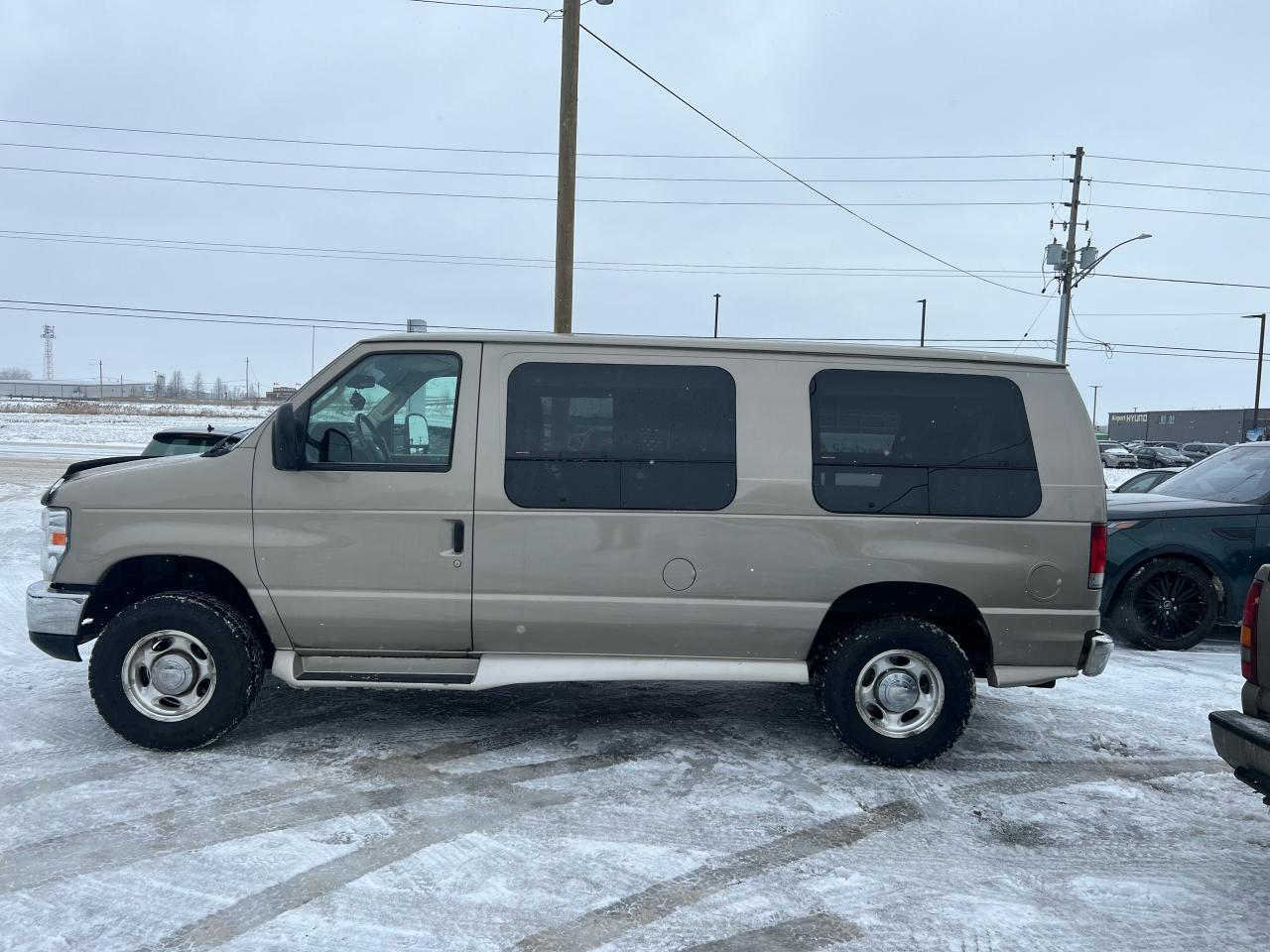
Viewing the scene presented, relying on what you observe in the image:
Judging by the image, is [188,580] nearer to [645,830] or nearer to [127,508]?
[127,508]

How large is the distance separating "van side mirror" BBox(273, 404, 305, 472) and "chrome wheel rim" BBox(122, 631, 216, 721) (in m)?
0.98

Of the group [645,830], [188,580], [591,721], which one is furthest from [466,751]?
[188,580]

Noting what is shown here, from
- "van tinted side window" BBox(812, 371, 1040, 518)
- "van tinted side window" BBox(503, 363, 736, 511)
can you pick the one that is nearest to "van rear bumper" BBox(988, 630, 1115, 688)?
"van tinted side window" BBox(812, 371, 1040, 518)

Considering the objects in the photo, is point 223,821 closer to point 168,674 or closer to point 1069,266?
point 168,674

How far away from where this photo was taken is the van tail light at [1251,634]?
3.68m

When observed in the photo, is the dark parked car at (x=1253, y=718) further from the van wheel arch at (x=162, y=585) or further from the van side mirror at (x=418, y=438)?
the van wheel arch at (x=162, y=585)

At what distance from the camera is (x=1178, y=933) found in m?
3.31

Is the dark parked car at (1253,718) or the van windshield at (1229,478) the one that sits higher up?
the van windshield at (1229,478)

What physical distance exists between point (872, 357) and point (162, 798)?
3.97 metres

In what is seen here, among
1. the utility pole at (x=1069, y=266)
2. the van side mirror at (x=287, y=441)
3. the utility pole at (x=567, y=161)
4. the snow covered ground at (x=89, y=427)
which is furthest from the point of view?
the snow covered ground at (x=89, y=427)

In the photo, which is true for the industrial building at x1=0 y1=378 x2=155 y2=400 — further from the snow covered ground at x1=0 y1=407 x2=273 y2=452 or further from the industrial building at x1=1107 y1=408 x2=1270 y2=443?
the industrial building at x1=1107 y1=408 x2=1270 y2=443

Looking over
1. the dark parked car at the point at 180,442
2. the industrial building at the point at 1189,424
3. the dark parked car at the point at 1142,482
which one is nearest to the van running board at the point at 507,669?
the dark parked car at the point at 180,442

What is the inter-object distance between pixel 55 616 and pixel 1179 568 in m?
8.17

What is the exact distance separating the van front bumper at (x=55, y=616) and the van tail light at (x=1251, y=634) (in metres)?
5.26
